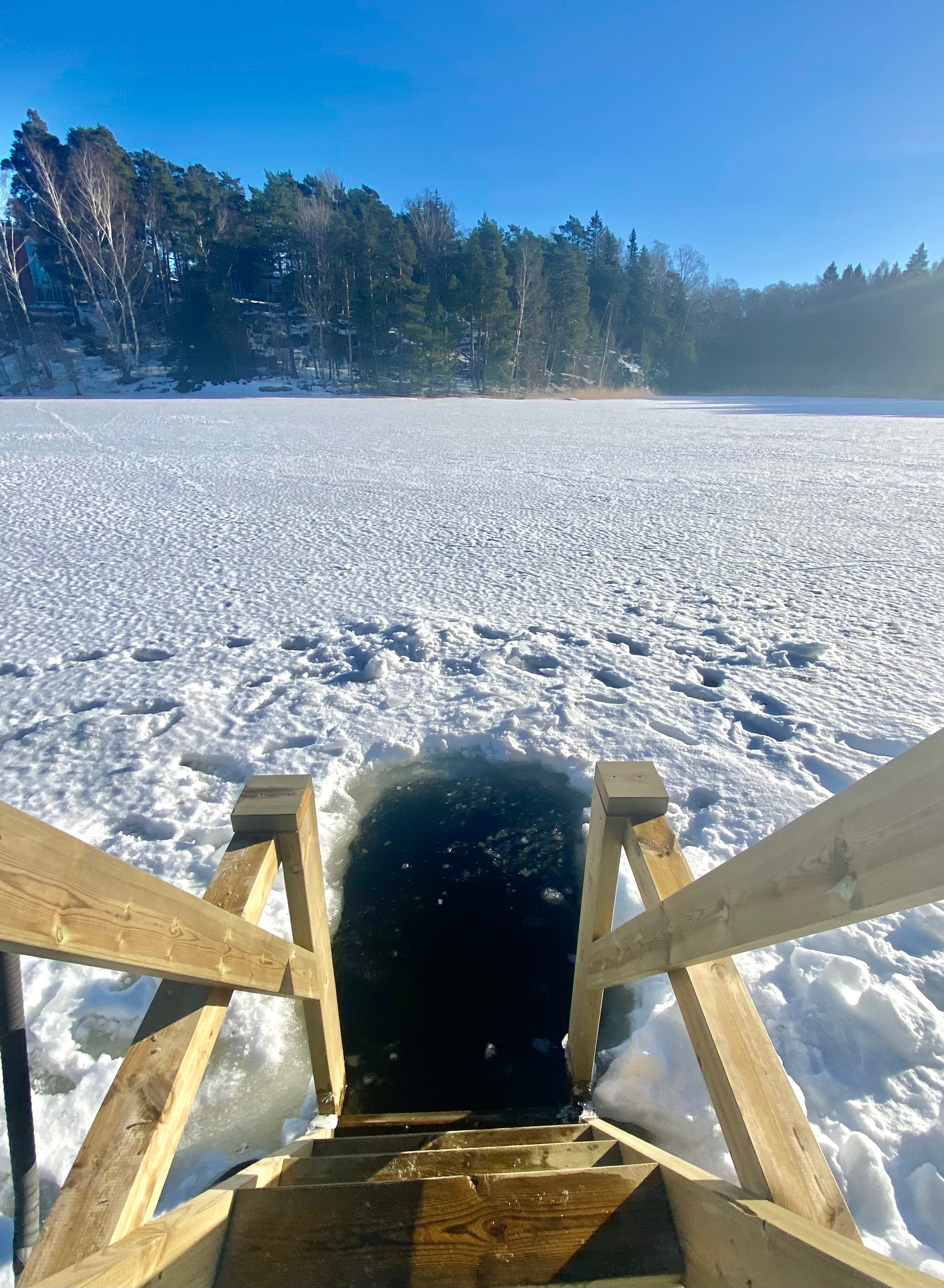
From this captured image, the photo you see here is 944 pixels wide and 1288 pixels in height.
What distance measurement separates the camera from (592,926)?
2209mm

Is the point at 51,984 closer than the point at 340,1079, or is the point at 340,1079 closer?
the point at 340,1079

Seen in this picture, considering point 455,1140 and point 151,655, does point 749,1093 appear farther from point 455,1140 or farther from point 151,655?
point 151,655

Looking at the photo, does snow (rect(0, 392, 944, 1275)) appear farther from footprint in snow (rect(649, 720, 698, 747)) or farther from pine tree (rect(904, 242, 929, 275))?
pine tree (rect(904, 242, 929, 275))

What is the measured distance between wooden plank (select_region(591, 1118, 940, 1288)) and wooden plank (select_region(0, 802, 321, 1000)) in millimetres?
1043

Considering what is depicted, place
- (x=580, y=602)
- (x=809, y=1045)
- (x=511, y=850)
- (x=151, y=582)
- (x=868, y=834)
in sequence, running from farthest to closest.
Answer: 1. (x=151, y=582)
2. (x=580, y=602)
3. (x=511, y=850)
4. (x=809, y=1045)
5. (x=868, y=834)

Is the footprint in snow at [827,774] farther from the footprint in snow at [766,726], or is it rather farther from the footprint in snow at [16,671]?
the footprint in snow at [16,671]

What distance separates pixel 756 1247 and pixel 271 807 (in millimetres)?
1523

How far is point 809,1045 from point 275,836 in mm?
2068

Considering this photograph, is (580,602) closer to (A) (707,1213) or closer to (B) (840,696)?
(B) (840,696)

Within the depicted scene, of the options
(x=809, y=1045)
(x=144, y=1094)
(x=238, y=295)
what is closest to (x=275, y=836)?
(x=144, y=1094)

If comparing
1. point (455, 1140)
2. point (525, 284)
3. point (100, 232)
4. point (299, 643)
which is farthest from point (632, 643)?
point (525, 284)

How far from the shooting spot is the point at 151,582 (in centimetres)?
704

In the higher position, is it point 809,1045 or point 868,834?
point 868,834

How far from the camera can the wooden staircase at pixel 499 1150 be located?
0.84 m
